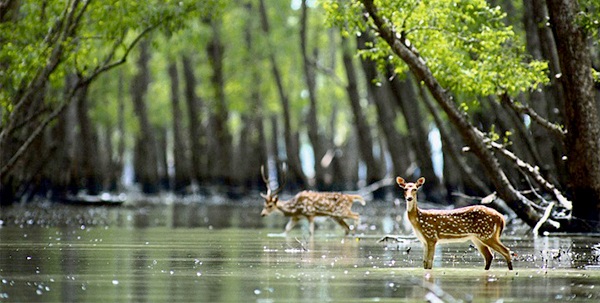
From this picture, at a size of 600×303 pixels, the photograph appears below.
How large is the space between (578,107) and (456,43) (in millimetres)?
2499

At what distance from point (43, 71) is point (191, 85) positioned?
106ft

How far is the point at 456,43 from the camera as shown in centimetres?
2266

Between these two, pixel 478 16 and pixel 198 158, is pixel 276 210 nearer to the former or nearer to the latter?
pixel 478 16

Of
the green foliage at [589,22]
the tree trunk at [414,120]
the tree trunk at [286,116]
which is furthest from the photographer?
the tree trunk at [286,116]

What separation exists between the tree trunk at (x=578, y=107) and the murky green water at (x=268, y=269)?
871 millimetres

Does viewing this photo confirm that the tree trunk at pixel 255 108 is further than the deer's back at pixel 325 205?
Yes

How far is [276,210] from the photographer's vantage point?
79.7ft

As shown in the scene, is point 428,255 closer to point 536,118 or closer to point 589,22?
point 589,22

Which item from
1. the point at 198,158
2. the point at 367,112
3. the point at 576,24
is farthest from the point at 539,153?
the point at 367,112

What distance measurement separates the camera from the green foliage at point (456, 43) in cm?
2169

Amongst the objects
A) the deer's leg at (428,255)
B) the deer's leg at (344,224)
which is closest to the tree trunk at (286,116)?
the deer's leg at (344,224)

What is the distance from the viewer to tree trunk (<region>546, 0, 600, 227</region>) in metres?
20.7

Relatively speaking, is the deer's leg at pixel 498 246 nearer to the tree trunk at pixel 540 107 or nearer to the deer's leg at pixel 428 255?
the deer's leg at pixel 428 255

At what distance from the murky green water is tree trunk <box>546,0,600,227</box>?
34.3 inches
